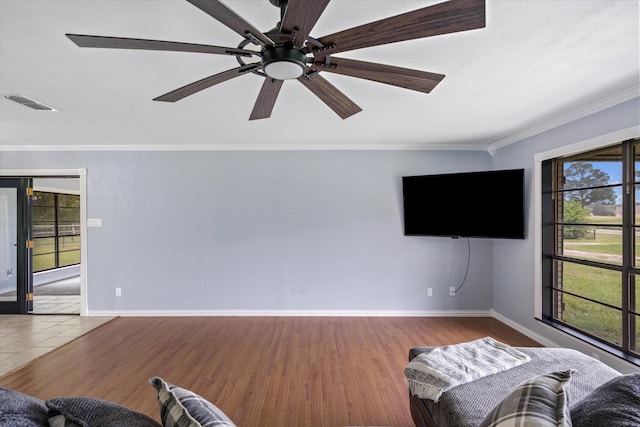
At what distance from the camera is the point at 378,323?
3941 mm

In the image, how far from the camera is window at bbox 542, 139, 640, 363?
246 centimetres

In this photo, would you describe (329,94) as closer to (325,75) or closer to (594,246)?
(325,75)

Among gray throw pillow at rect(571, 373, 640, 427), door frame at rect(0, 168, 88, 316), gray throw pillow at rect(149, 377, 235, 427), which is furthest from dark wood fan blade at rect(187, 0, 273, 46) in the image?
door frame at rect(0, 168, 88, 316)

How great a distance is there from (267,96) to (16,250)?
16.6ft

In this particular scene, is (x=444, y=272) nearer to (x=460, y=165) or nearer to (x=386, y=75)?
(x=460, y=165)

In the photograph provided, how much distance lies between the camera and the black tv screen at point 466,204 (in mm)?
3453

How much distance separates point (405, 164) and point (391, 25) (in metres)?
3.30

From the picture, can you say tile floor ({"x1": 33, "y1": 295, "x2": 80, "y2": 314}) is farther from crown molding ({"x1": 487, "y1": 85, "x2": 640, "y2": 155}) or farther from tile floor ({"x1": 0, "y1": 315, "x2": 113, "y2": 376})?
crown molding ({"x1": 487, "y1": 85, "x2": 640, "y2": 155})

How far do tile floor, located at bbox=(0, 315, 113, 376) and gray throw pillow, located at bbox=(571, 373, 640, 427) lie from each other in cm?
418

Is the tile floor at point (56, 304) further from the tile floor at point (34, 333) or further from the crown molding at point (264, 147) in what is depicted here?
the crown molding at point (264, 147)

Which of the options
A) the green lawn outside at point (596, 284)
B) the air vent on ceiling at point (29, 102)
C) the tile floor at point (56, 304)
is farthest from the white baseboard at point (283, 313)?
the air vent on ceiling at point (29, 102)

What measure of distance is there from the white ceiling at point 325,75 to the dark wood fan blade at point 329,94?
1.10 ft

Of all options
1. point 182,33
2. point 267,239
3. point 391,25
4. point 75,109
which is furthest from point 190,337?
point 391,25

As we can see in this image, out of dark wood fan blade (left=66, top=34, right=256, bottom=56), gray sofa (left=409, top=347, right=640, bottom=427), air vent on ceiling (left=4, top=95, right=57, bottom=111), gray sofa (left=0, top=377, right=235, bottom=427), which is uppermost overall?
air vent on ceiling (left=4, top=95, right=57, bottom=111)
